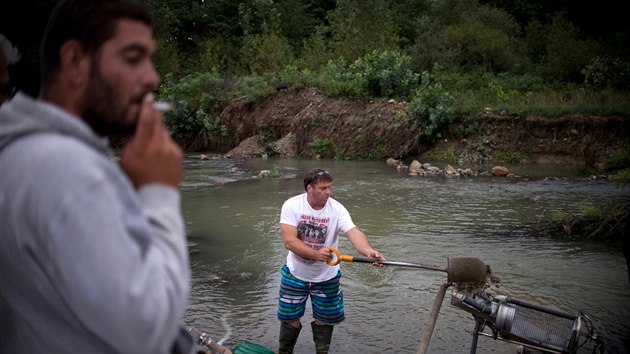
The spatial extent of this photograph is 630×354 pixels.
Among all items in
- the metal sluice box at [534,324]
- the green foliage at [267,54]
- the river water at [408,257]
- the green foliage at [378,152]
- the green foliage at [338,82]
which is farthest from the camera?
the green foliage at [267,54]

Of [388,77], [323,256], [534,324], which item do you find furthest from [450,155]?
[534,324]

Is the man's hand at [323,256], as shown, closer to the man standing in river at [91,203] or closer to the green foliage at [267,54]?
the man standing in river at [91,203]

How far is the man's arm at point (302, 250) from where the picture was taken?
18.5 ft

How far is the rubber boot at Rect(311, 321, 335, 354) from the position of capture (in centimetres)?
593

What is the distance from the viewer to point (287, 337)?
5953 millimetres

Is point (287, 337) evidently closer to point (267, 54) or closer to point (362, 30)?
point (362, 30)

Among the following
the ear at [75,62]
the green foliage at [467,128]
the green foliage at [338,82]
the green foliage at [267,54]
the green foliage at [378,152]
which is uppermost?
the green foliage at [267,54]

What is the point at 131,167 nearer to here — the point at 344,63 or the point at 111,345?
the point at 111,345

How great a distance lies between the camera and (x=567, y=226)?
10.4 m

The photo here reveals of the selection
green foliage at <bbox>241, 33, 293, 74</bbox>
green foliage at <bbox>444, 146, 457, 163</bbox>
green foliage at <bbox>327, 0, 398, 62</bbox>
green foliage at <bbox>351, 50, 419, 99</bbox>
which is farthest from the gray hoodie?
green foliage at <bbox>241, 33, 293, 74</bbox>

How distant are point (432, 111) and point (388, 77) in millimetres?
2941

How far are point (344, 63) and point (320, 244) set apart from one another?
2056 centimetres

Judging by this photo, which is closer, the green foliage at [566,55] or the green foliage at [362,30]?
the green foliage at [566,55]

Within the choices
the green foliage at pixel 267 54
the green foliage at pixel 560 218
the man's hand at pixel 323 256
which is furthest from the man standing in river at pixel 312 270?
the green foliage at pixel 267 54
